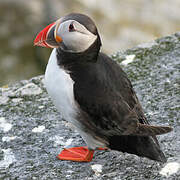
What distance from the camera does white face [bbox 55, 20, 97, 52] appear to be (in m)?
2.98

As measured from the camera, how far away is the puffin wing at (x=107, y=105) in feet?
10.0

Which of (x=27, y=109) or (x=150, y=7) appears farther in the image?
(x=150, y=7)

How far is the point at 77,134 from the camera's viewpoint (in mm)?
3924

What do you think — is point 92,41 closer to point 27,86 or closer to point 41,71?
point 27,86

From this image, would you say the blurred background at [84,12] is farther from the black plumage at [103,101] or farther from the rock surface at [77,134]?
the black plumage at [103,101]

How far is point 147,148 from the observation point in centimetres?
329

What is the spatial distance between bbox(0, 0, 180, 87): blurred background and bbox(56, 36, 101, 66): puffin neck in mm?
7019

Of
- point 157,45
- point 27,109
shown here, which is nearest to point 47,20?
point 157,45

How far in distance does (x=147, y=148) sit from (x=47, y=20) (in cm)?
836

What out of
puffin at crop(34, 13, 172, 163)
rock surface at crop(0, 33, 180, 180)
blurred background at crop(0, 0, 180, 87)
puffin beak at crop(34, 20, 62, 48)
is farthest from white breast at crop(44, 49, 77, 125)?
blurred background at crop(0, 0, 180, 87)

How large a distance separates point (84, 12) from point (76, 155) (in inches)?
336

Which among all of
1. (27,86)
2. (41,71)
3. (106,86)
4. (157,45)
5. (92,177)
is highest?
(41,71)

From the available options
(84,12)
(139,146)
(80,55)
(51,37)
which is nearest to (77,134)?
(139,146)

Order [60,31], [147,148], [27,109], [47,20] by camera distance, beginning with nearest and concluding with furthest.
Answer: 1. [60,31]
2. [147,148]
3. [27,109]
4. [47,20]
